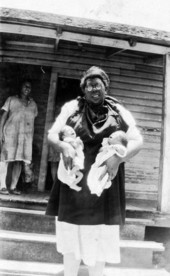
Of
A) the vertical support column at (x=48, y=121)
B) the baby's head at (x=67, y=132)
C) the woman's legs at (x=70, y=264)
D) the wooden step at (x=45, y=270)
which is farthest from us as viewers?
the vertical support column at (x=48, y=121)

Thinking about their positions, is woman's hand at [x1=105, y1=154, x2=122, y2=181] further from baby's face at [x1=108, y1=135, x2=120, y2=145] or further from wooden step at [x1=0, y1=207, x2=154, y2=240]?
wooden step at [x1=0, y1=207, x2=154, y2=240]

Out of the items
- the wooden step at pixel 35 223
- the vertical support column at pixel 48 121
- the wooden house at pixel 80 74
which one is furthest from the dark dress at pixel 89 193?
the vertical support column at pixel 48 121

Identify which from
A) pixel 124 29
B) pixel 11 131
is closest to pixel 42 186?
pixel 11 131

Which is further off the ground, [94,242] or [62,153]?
[62,153]

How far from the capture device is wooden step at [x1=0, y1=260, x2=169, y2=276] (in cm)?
355

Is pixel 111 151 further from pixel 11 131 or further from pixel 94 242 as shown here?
pixel 11 131

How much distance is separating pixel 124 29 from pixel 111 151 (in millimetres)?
2901

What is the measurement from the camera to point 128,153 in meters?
2.13

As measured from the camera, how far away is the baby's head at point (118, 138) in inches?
85.2

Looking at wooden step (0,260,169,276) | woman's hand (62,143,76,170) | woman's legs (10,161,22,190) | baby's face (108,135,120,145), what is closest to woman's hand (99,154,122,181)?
baby's face (108,135,120,145)

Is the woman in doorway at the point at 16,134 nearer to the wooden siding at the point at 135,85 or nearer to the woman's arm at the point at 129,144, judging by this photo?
the wooden siding at the point at 135,85

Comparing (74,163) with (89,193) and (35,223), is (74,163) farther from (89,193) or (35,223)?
(35,223)

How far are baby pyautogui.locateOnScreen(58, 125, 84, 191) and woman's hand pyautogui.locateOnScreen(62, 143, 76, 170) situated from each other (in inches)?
1.2

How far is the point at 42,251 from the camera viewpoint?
3.93 meters
